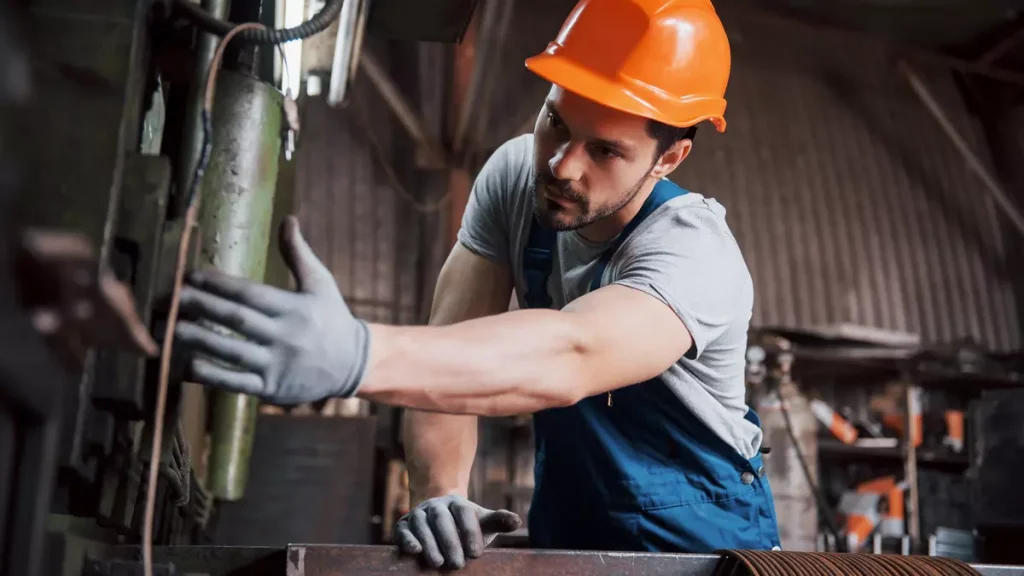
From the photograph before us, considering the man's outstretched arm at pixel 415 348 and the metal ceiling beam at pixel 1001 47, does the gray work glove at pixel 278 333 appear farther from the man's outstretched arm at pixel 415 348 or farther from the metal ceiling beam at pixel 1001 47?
the metal ceiling beam at pixel 1001 47

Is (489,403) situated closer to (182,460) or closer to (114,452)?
(114,452)

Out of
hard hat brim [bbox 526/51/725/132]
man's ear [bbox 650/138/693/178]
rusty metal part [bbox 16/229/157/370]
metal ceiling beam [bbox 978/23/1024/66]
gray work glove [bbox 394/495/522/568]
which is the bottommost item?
gray work glove [bbox 394/495/522/568]

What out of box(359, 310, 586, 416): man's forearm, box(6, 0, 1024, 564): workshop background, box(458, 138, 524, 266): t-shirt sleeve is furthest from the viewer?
box(6, 0, 1024, 564): workshop background

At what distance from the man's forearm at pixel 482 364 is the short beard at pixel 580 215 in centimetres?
48

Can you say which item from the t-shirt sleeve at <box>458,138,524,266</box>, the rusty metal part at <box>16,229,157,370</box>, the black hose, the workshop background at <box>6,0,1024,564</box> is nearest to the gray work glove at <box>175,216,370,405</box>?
the rusty metal part at <box>16,229,157,370</box>

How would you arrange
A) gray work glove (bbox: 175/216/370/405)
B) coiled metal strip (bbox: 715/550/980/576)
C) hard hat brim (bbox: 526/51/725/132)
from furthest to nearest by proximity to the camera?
1. hard hat brim (bbox: 526/51/725/132)
2. coiled metal strip (bbox: 715/550/980/576)
3. gray work glove (bbox: 175/216/370/405)

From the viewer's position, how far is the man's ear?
1.82 m

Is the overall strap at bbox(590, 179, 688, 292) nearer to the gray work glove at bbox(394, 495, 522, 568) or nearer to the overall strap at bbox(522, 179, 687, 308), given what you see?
the overall strap at bbox(522, 179, 687, 308)

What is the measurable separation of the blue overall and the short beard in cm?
6

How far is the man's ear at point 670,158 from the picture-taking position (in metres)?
1.82

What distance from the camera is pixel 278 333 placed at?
0.96 m

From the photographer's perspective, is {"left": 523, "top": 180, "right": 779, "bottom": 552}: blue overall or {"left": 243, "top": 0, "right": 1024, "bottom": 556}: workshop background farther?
{"left": 243, "top": 0, "right": 1024, "bottom": 556}: workshop background

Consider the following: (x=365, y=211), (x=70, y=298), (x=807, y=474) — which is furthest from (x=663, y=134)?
(x=365, y=211)

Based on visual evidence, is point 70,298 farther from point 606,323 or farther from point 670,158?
point 670,158
